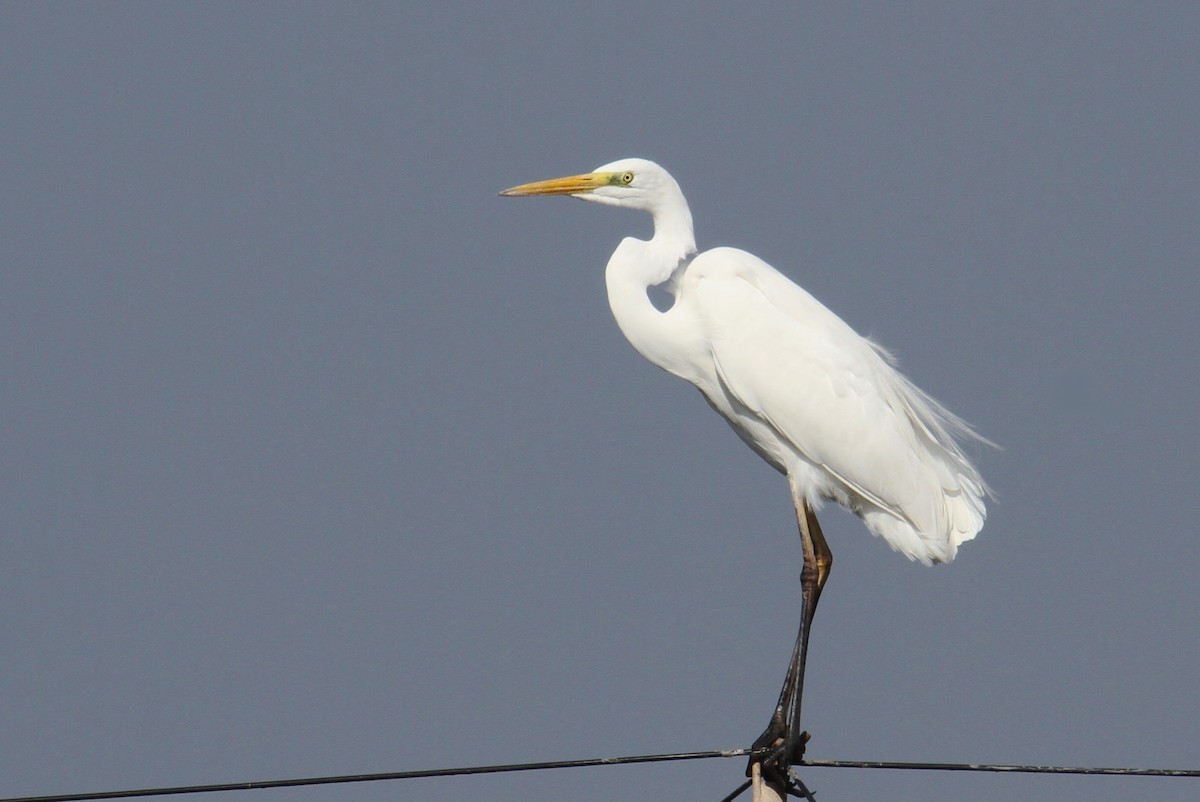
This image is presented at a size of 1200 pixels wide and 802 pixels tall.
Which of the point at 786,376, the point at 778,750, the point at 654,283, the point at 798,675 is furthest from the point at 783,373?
the point at 778,750

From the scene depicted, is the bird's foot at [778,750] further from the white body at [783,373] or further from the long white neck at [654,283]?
the long white neck at [654,283]

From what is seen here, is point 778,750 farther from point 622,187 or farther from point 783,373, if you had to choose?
point 622,187

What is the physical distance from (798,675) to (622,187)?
96.5 inches

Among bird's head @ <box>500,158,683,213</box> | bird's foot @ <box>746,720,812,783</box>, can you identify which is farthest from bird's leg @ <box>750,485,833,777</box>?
bird's head @ <box>500,158,683,213</box>

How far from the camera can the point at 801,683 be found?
7199mm

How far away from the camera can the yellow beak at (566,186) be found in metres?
7.87

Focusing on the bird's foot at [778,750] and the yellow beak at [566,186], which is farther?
the yellow beak at [566,186]

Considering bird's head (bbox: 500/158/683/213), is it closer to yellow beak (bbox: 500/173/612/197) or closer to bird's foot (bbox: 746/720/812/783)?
yellow beak (bbox: 500/173/612/197)

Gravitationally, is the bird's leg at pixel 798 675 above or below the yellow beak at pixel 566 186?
below

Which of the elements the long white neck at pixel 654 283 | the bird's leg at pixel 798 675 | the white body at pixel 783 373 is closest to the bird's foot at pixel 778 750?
the bird's leg at pixel 798 675

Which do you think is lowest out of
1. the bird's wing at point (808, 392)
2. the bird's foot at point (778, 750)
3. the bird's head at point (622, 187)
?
the bird's foot at point (778, 750)

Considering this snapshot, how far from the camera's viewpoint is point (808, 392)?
765cm

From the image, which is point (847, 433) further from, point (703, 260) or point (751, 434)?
point (703, 260)

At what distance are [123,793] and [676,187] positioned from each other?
409cm
